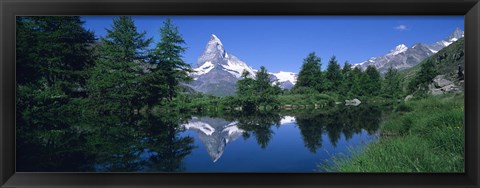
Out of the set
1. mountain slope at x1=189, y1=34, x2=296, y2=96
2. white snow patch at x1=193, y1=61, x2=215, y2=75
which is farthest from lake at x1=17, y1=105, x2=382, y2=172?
white snow patch at x1=193, y1=61, x2=215, y2=75

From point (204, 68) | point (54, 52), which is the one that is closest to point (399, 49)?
point (204, 68)

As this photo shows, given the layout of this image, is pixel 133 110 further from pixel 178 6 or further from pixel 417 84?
pixel 417 84

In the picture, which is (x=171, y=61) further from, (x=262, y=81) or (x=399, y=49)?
(x=399, y=49)

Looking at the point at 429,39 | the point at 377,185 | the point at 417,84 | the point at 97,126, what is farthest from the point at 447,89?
the point at 97,126

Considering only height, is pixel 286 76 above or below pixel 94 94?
above

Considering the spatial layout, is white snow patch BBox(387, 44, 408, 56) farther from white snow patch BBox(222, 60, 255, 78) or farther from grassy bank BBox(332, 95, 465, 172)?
white snow patch BBox(222, 60, 255, 78)

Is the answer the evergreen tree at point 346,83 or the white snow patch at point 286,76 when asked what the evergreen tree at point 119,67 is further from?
the evergreen tree at point 346,83

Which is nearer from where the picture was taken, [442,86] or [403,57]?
[442,86]
